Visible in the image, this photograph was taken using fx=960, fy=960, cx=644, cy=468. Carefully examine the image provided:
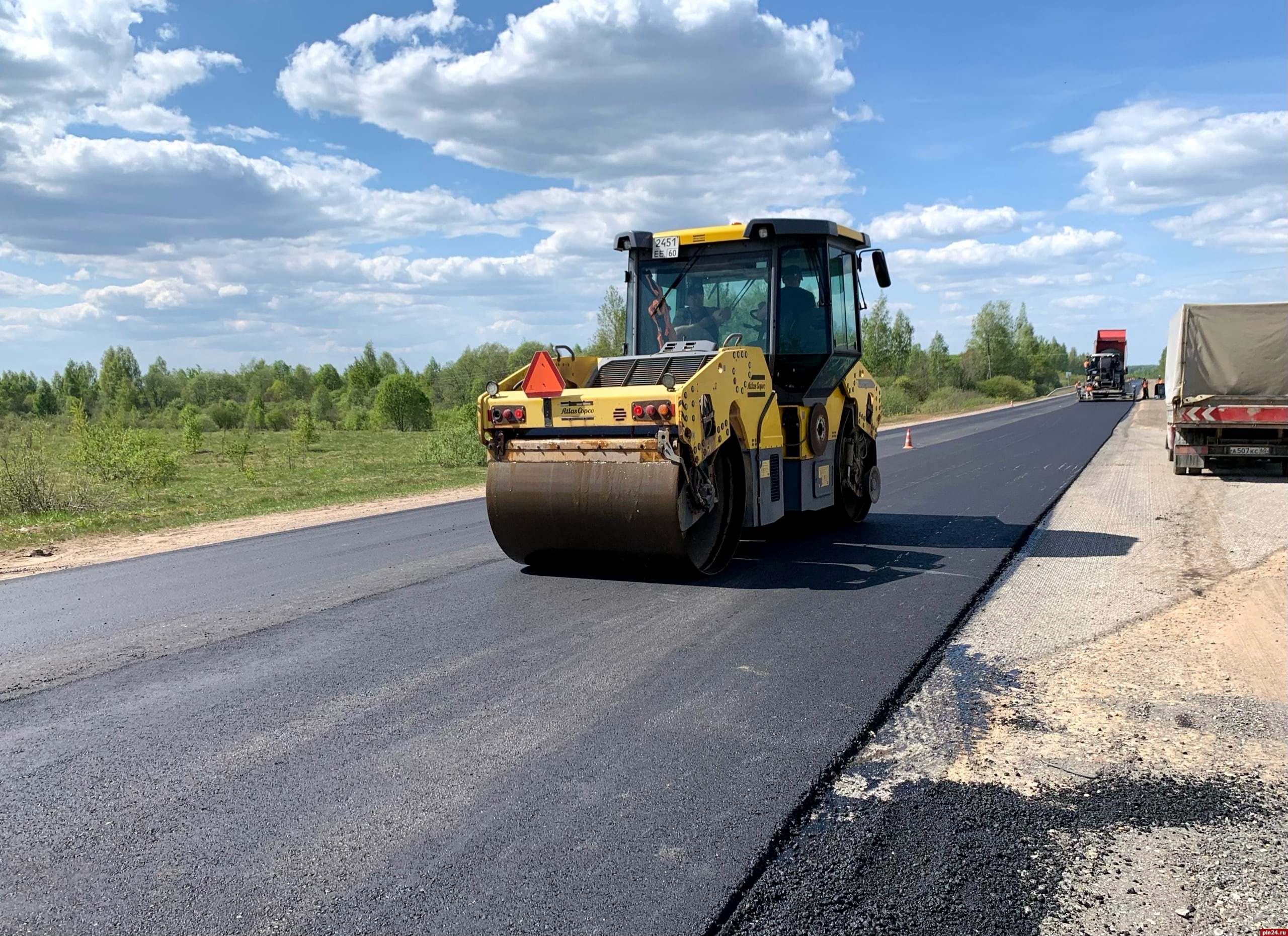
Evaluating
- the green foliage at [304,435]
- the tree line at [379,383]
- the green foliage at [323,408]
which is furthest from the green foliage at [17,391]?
the green foliage at [304,435]

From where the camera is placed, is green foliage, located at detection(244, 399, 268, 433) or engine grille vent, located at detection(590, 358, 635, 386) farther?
green foliage, located at detection(244, 399, 268, 433)

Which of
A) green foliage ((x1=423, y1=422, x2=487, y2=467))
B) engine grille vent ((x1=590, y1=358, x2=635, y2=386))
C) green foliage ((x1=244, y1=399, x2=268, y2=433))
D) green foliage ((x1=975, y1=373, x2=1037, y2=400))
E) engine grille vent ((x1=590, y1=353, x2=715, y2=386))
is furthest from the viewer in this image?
green foliage ((x1=975, y1=373, x2=1037, y2=400))

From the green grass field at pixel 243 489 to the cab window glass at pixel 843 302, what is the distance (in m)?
9.32

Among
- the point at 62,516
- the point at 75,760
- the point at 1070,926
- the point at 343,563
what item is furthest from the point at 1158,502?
the point at 62,516

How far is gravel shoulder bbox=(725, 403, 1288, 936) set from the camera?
2.86 meters

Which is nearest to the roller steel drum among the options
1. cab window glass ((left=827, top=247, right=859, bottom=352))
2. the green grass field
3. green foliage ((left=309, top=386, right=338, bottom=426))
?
cab window glass ((left=827, top=247, right=859, bottom=352))

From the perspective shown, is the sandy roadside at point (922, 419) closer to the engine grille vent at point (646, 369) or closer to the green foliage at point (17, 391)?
the engine grille vent at point (646, 369)

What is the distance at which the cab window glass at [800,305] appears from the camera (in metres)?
8.85

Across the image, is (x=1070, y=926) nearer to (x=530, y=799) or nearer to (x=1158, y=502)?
(x=530, y=799)

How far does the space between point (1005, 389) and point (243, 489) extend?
70552 mm

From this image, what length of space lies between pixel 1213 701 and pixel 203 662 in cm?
535

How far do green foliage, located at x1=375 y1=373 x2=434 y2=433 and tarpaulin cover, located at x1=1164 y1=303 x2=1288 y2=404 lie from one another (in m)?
44.1

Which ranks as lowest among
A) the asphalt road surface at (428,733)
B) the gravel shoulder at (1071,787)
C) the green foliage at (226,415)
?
the gravel shoulder at (1071,787)

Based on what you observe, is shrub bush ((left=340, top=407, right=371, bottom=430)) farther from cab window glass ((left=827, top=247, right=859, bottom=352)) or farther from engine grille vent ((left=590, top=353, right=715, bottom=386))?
engine grille vent ((left=590, top=353, right=715, bottom=386))
